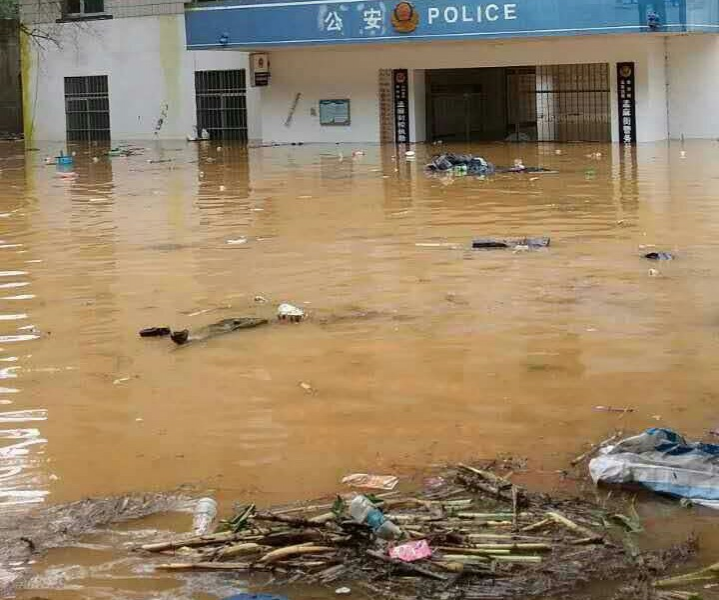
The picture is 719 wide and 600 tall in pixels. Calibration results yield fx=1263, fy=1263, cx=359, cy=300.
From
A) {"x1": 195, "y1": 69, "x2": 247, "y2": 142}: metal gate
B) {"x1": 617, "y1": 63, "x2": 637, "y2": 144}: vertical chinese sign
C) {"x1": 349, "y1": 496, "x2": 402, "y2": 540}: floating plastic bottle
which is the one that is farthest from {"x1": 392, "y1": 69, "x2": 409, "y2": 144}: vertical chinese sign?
{"x1": 349, "y1": 496, "x2": 402, "y2": 540}: floating plastic bottle

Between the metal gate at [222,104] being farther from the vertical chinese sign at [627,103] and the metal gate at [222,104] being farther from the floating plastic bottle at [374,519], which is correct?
the floating plastic bottle at [374,519]

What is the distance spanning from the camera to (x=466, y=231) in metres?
13.8

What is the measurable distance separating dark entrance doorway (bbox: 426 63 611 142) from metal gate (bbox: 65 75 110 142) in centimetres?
1095

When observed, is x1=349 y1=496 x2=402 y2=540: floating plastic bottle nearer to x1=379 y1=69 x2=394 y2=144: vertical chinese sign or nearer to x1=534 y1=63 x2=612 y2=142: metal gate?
x1=534 y1=63 x2=612 y2=142: metal gate

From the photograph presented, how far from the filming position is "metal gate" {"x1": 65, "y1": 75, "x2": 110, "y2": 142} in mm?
39656

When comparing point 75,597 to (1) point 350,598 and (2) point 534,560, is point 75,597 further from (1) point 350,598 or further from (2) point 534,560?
(2) point 534,560

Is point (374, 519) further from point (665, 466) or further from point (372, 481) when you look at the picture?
point (665, 466)

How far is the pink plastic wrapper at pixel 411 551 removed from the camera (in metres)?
4.47

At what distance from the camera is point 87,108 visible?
40.1 m

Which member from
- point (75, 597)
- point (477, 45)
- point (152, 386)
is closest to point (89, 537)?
point (75, 597)

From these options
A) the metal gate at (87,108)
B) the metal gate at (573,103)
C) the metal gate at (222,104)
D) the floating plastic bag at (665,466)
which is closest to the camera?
the floating plastic bag at (665,466)

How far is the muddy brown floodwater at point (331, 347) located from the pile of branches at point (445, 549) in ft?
0.52

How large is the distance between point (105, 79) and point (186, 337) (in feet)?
106

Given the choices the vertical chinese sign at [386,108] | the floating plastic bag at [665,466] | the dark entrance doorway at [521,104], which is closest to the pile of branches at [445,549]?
the floating plastic bag at [665,466]
